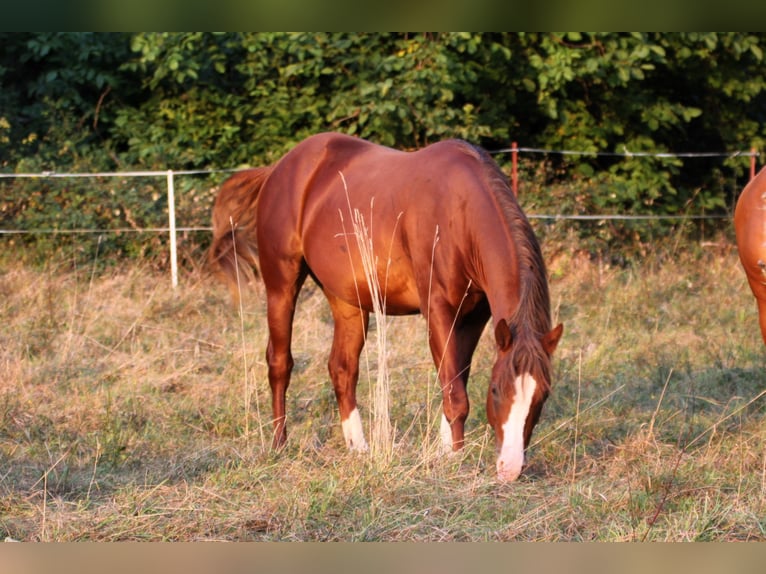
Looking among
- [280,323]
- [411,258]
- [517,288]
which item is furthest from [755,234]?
[280,323]

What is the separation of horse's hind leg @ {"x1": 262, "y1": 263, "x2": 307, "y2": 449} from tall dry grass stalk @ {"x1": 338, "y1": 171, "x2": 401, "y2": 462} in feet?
2.05

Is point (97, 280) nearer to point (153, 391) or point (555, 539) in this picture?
point (153, 391)

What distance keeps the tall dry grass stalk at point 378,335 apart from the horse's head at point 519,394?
502mm

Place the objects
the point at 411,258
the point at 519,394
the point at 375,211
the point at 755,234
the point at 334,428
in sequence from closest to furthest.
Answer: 1. the point at 519,394
2. the point at 755,234
3. the point at 411,258
4. the point at 375,211
5. the point at 334,428

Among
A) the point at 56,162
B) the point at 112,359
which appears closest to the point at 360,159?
the point at 112,359

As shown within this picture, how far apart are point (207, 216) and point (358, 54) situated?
2506 millimetres

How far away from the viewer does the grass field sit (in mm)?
3619

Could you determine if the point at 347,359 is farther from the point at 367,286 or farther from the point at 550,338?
the point at 550,338

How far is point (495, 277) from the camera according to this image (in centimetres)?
435

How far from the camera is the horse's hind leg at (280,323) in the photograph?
217 inches

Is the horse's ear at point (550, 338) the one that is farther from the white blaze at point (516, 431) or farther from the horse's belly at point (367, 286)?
the horse's belly at point (367, 286)

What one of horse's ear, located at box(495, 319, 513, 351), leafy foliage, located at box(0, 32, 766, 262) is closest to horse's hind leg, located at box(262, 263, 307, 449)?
horse's ear, located at box(495, 319, 513, 351)

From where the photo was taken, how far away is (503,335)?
4027 millimetres

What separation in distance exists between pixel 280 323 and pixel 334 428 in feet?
2.30
